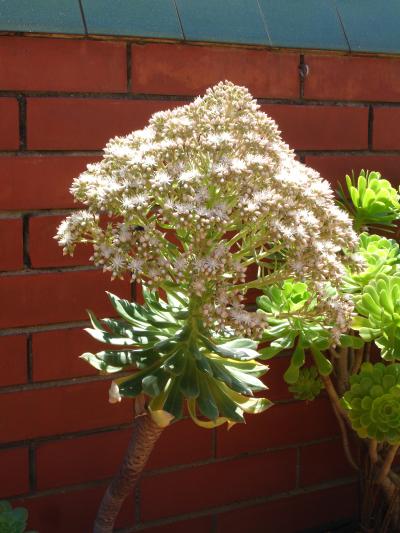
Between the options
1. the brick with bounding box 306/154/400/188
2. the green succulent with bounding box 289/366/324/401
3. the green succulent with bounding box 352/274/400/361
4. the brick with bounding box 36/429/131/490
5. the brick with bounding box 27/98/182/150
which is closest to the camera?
the green succulent with bounding box 352/274/400/361

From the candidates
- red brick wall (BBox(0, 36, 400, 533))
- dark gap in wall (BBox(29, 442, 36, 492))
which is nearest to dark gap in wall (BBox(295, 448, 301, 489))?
red brick wall (BBox(0, 36, 400, 533))

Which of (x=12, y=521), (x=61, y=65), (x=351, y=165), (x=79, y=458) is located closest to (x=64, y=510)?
(x=79, y=458)

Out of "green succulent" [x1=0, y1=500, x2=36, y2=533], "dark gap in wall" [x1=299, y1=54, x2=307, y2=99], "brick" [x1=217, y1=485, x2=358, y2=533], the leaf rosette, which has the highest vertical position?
"dark gap in wall" [x1=299, y1=54, x2=307, y2=99]

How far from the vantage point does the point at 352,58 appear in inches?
73.2

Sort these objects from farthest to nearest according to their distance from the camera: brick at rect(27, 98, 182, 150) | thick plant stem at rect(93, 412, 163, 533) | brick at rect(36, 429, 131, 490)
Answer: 1. brick at rect(36, 429, 131, 490)
2. brick at rect(27, 98, 182, 150)
3. thick plant stem at rect(93, 412, 163, 533)

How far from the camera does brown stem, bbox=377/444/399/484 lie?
1654 millimetres

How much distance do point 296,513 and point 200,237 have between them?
1148mm

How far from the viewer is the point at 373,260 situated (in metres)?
1.51

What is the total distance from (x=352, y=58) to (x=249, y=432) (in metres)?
0.92

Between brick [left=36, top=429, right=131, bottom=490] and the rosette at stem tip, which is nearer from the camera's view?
the rosette at stem tip

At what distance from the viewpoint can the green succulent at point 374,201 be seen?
161 centimetres

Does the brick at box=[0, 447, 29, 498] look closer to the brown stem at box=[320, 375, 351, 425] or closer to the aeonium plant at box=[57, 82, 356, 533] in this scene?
the aeonium plant at box=[57, 82, 356, 533]

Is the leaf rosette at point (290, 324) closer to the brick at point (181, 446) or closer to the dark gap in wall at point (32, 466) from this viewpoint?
the brick at point (181, 446)

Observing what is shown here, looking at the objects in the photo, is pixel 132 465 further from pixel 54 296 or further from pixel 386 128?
pixel 386 128
